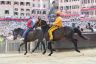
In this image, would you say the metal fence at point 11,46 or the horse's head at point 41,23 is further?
the metal fence at point 11,46

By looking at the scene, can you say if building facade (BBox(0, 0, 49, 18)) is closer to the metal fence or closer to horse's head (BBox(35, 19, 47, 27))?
the metal fence

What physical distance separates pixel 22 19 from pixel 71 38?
83.6m

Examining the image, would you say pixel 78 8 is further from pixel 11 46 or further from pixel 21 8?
pixel 11 46

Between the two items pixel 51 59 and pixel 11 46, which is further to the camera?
pixel 11 46

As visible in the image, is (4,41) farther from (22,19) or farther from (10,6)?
(10,6)

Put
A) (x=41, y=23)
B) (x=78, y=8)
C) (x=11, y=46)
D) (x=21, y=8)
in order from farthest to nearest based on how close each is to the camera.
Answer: (x=78, y=8) < (x=21, y=8) < (x=11, y=46) < (x=41, y=23)

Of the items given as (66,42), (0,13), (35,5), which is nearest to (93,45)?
(66,42)

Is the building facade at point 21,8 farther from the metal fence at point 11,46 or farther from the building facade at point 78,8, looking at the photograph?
the metal fence at point 11,46

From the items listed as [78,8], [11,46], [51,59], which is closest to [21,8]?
[78,8]

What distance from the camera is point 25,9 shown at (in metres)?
120

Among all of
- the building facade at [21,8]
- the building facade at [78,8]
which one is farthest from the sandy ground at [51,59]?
the building facade at [78,8]

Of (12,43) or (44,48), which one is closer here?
(44,48)

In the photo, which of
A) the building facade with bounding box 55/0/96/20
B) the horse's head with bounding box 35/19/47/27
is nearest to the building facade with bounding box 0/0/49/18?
the building facade with bounding box 55/0/96/20

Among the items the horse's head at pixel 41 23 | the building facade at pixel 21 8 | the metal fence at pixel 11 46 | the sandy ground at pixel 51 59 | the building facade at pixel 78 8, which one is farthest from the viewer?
the building facade at pixel 78 8
